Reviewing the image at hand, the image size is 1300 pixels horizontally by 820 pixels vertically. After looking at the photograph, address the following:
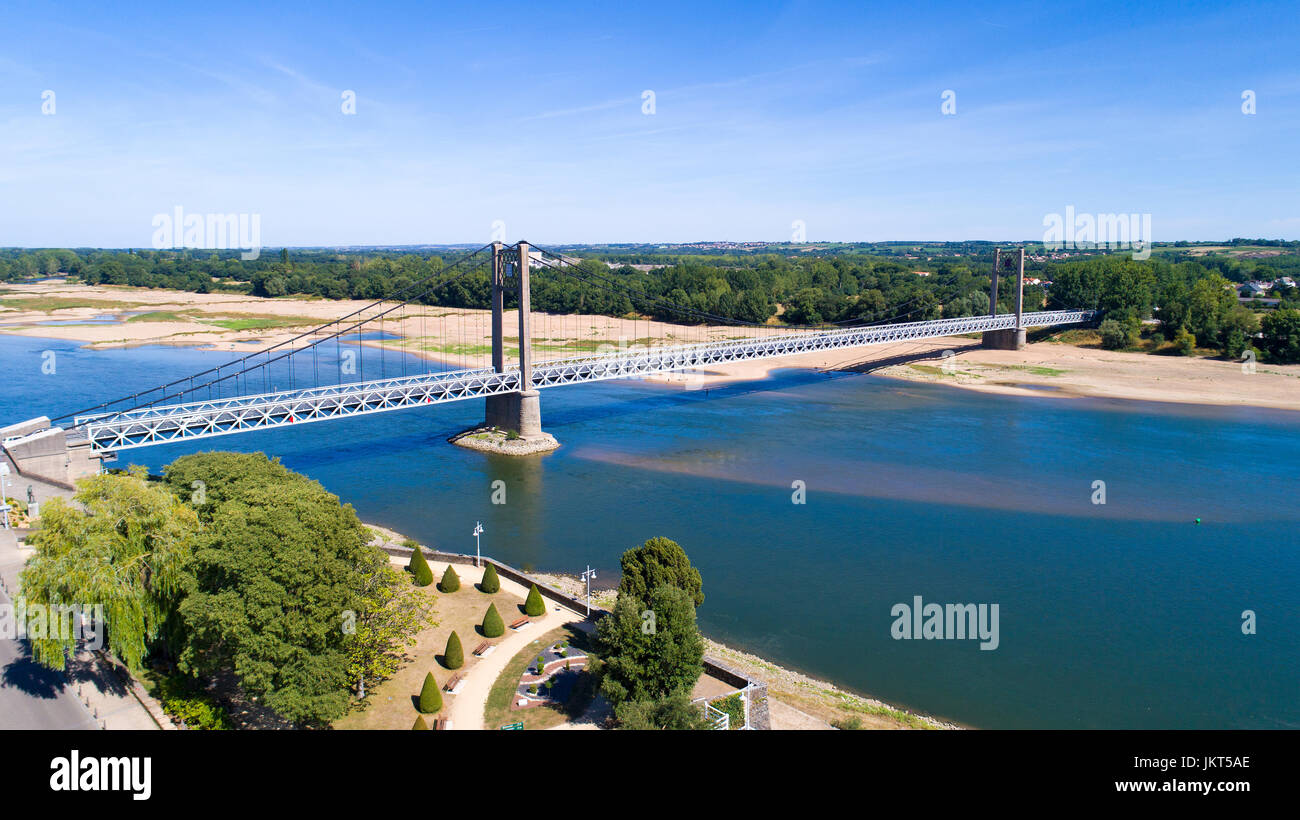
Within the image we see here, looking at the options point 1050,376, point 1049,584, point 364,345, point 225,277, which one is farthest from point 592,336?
point 225,277

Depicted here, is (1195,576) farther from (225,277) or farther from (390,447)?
(225,277)

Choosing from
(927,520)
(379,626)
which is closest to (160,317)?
(927,520)

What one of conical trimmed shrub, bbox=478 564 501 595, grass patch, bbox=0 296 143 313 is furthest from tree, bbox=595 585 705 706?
grass patch, bbox=0 296 143 313

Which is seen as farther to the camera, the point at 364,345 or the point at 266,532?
the point at 364,345

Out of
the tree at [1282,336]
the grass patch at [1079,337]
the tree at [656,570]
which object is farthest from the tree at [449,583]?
the grass patch at [1079,337]

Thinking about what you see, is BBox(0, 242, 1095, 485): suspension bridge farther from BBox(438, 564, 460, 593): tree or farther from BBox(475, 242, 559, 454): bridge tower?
BBox(438, 564, 460, 593): tree

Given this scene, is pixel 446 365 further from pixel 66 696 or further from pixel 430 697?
pixel 430 697

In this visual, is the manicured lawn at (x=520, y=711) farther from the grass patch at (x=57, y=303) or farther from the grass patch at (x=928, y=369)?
the grass patch at (x=57, y=303)
